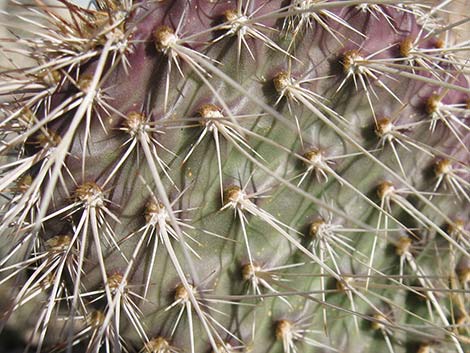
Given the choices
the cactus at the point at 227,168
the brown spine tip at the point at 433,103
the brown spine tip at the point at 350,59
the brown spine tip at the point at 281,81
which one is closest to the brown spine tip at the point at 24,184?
the cactus at the point at 227,168

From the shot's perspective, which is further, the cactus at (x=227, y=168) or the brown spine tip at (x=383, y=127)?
the brown spine tip at (x=383, y=127)

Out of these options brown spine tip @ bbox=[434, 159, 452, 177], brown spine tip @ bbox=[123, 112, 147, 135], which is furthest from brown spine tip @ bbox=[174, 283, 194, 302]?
brown spine tip @ bbox=[434, 159, 452, 177]

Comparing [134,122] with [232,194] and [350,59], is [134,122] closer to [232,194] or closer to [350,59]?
[232,194]

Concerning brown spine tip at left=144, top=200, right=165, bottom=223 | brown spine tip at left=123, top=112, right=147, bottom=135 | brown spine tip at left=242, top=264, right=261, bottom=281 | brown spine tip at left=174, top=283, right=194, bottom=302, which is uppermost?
brown spine tip at left=123, top=112, right=147, bottom=135

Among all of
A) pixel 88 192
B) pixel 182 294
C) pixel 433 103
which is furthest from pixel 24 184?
pixel 433 103

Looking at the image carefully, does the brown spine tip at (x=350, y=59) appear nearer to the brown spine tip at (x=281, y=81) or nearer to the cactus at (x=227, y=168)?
the cactus at (x=227, y=168)

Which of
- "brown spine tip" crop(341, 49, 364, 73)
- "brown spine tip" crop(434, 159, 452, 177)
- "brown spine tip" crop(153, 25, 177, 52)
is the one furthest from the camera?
"brown spine tip" crop(434, 159, 452, 177)

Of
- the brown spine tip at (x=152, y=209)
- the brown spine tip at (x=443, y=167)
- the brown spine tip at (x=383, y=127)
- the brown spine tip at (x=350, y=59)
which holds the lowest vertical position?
the brown spine tip at (x=152, y=209)

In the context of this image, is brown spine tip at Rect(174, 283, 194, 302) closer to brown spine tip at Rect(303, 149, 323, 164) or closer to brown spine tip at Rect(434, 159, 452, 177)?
brown spine tip at Rect(303, 149, 323, 164)

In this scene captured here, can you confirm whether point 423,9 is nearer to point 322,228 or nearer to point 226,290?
point 322,228
